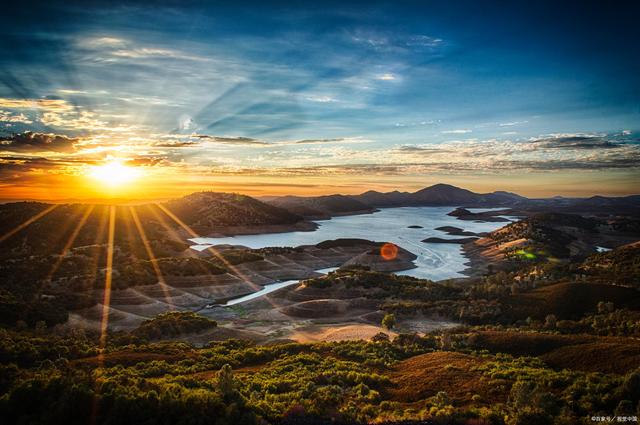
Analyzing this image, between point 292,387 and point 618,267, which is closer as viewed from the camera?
point 292,387

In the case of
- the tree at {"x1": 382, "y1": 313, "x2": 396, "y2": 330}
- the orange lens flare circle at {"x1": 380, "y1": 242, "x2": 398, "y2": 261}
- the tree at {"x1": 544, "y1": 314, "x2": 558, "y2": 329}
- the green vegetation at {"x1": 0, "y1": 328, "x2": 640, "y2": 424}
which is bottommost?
the orange lens flare circle at {"x1": 380, "y1": 242, "x2": 398, "y2": 261}

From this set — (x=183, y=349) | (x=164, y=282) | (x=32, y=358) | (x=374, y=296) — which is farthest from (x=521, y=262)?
(x=32, y=358)

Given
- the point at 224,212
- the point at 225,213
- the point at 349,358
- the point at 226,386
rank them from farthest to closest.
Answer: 1. the point at 224,212
2. the point at 225,213
3. the point at 349,358
4. the point at 226,386

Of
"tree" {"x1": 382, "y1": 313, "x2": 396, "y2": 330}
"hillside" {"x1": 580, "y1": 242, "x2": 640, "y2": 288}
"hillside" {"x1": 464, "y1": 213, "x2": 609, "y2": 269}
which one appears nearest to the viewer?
"tree" {"x1": 382, "y1": 313, "x2": 396, "y2": 330}

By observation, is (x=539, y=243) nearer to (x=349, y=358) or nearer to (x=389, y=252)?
(x=389, y=252)

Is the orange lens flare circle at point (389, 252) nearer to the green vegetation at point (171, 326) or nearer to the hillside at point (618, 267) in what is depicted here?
the hillside at point (618, 267)

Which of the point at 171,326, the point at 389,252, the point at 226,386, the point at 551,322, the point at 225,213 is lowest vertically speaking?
the point at 389,252

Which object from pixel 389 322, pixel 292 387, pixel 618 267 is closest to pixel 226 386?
pixel 292 387

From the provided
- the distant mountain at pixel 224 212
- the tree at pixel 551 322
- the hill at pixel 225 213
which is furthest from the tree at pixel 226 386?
the distant mountain at pixel 224 212

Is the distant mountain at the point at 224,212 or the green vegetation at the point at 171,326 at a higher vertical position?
the distant mountain at the point at 224,212

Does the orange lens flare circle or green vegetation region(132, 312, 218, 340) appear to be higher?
green vegetation region(132, 312, 218, 340)

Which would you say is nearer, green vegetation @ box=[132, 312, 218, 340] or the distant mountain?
green vegetation @ box=[132, 312, 218, 340]

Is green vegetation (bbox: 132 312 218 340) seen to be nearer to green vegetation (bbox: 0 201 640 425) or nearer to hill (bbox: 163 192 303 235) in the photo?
green vegetation (bbox: 0 201 640 425)

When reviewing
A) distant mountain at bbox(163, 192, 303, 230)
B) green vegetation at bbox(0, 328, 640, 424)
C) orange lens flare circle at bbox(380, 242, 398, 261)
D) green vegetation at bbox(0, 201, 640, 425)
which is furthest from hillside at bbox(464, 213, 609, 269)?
distant mountain at bbox(163, 192, 303, 230)
